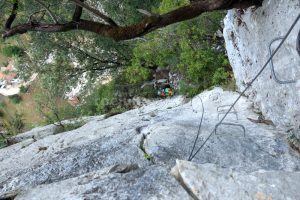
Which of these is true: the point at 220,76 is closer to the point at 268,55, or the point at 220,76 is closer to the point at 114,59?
the point at 268,55

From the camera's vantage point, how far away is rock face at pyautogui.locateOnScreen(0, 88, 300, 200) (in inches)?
159

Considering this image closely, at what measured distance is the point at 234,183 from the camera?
384 cm

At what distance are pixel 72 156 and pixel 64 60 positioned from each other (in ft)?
33.7

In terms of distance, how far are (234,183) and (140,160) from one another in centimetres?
229

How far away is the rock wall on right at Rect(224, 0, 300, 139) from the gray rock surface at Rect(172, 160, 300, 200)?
7.66ft

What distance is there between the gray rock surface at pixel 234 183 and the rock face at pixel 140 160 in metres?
0.05

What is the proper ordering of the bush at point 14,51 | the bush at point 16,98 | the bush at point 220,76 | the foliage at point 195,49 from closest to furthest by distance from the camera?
1. the bush at point 220,76
2. the foliage at point 195,49
3. the bush at point 14,51
4. the bush at point 16,98

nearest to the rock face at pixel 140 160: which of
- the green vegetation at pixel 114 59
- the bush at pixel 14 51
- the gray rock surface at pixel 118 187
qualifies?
the gray rock surface at pixel 118 187

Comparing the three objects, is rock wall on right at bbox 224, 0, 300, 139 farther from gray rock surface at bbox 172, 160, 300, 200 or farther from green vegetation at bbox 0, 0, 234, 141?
gray rock surface at bbox 172, 160, 300, 200

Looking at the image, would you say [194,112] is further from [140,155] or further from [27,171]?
[27,171]

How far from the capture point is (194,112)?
9203 mm

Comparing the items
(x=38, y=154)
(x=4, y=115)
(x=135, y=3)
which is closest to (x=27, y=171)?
(x=38, y=154)

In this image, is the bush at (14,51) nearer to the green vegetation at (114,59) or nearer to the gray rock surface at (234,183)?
the green vegetation at (114,59)

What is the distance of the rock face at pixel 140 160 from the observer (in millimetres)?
4047
